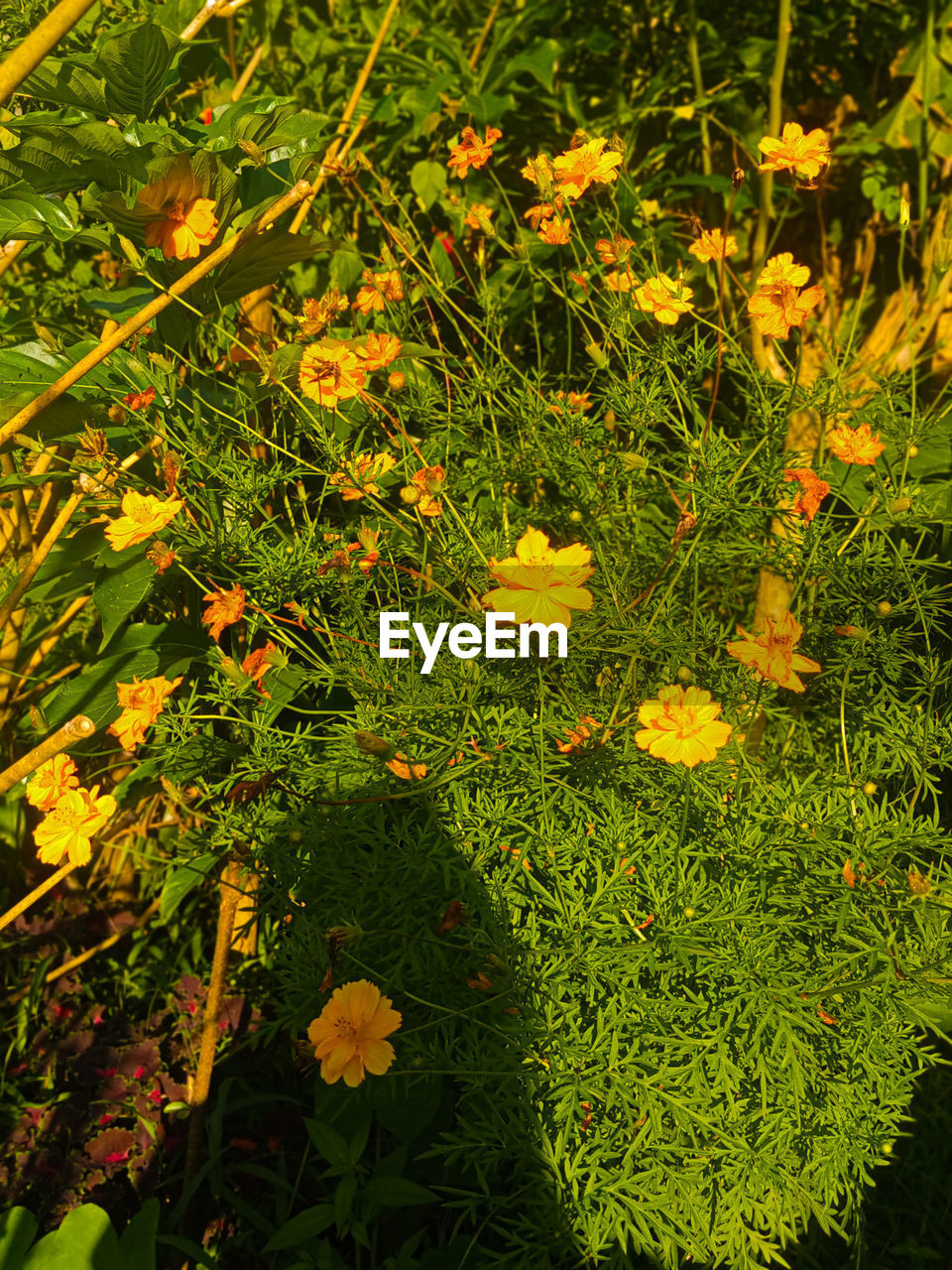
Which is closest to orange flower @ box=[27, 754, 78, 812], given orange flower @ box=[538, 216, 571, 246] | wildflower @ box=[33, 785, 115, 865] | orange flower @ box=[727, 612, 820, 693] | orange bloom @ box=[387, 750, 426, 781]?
wildflower @ box=[33, 785, 115, 865]

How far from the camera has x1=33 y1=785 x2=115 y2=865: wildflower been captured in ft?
3.69

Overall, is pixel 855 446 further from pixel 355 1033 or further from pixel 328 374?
pixel 355 1033

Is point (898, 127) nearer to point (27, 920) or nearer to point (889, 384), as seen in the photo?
point (889, 384)

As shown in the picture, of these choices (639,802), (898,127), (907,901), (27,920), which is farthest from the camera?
(898,127)

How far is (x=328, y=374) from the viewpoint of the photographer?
1.16m

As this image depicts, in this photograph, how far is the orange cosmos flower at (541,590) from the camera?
1.04m

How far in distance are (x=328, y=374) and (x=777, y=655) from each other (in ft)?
1.96

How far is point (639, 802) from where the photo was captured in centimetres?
122

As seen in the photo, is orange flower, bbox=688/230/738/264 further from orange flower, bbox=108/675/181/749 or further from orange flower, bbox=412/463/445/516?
orange flower, bbox=108/675/181/749

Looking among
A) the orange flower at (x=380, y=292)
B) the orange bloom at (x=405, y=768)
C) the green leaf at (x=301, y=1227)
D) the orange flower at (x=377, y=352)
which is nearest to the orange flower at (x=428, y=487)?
the orange flower at (x=377, y=352)

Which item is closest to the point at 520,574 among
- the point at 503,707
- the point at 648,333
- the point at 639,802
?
the point at 503,707

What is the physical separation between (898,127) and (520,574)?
185 cm

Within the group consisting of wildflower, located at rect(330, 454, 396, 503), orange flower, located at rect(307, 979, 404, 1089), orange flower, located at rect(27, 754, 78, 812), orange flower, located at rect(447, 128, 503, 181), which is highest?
orange flower, located at rect(447, 128, 503, 181)

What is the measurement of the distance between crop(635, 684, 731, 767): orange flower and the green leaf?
0.66 m
